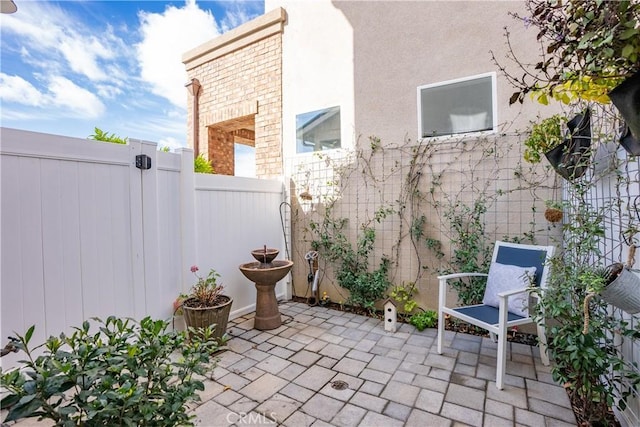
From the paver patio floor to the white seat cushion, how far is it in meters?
0.48

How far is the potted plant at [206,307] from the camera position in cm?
284

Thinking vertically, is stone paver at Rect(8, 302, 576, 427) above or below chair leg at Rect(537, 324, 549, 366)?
below

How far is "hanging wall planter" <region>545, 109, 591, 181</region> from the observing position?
1.89m

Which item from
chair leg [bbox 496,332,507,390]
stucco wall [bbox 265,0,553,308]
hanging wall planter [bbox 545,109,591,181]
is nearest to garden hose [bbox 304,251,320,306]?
stucco wall [bbox 265,0,553,308]

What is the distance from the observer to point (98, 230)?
250 centimetres

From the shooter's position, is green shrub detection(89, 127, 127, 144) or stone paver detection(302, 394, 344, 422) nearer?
stone paver detection(302, 394, 344, 422)

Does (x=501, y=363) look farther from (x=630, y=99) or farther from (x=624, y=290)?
(x=630, y=99)

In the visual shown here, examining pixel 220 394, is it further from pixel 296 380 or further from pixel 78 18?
pixel 78 18

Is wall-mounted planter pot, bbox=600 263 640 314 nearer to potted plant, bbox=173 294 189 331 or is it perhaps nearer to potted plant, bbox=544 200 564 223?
potted plant, bbox=544 200 564 223

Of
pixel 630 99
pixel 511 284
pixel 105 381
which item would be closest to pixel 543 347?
pixel 511 284

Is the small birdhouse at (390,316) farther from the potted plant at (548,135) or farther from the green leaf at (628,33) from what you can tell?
the green leaf at (628,33)

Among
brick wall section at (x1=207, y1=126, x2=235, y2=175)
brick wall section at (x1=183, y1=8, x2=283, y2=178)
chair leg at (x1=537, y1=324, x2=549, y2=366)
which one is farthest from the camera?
brick wall section at (x1=207, y1=126, x2=235, y2=175)

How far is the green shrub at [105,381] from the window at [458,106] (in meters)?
Answer: 3.29

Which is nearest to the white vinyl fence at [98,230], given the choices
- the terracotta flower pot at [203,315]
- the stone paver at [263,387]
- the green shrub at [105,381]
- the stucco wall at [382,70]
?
the terracotta flower pot at [203,315]
